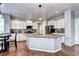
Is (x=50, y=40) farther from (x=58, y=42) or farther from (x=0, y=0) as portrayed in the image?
(x=0, y=0)

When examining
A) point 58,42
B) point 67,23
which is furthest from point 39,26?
point 58,42

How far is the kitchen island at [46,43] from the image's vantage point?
5.03 m

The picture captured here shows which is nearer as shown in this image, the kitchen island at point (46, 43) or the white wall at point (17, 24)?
the kitchen island at point (46, 43)

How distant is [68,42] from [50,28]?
264cm

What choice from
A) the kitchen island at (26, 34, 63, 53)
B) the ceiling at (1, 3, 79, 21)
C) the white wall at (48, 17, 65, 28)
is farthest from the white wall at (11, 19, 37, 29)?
the kitchen island at (26, 34, 63, 53)

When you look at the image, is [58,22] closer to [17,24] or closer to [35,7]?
[35,7]

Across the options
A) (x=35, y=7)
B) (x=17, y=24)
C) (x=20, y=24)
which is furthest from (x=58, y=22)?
(x=17, y=24)

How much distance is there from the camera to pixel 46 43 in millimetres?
5152

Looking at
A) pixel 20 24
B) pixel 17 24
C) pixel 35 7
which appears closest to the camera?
pixel 35 7

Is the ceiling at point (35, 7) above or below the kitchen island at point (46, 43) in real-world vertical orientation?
above

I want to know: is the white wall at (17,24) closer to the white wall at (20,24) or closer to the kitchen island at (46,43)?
the white wall at (20,24)

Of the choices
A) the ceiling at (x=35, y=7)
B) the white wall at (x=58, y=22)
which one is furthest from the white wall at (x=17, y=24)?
the ceiling at (x=35, y=7)

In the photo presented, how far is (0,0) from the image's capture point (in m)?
1.98

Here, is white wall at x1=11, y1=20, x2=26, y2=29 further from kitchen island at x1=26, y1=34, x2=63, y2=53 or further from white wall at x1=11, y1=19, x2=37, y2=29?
kitchen island at x1=26, y1=34, x2=63, y2=53
